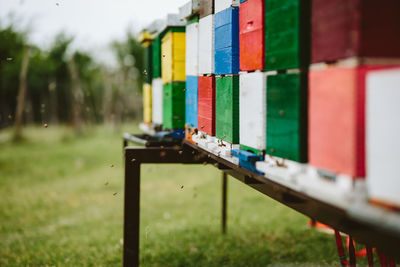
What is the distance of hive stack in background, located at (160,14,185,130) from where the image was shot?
3713 mm

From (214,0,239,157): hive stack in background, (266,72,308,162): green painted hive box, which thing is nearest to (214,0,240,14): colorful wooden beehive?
(214,0,239,157): hive stack in background

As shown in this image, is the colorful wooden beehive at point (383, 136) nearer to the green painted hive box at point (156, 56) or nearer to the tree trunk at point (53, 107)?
the green painted hive box at point (156, 56)

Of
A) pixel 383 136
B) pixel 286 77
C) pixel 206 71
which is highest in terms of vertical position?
pixel 206 71

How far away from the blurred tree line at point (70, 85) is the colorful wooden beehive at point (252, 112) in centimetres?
1890

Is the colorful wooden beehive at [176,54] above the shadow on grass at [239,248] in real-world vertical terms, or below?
above

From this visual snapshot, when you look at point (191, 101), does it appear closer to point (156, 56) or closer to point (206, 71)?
point (206, 71)

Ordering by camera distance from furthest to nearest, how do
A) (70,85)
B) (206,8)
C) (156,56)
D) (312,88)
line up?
(70,85)
(156,56)
(206,8)
(312,88)

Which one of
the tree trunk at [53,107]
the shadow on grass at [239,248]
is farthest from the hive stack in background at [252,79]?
the tree trunk at [53,107]

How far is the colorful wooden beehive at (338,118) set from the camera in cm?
137

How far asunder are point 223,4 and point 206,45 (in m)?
0.43

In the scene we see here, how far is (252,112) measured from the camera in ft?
7.11

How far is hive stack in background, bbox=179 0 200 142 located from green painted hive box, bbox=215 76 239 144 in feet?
1.85

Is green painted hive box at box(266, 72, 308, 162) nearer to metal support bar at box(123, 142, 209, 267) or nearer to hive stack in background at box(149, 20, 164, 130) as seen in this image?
metal support bar at box(123, 142, 209, 267)

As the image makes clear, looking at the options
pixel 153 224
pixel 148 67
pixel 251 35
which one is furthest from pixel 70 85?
pixel 251 35
